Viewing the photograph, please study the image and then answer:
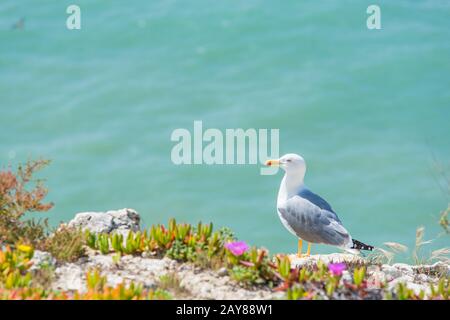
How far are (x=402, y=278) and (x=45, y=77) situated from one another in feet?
46.6

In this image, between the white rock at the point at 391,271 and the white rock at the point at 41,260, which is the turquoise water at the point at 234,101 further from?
the white rock at the point at 41,260

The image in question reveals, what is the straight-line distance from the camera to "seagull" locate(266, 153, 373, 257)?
9281 mm

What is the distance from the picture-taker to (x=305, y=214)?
930 centimetres

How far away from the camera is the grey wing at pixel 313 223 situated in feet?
30.4

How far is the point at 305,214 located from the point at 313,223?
0.11 meters

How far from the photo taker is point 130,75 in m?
22.0

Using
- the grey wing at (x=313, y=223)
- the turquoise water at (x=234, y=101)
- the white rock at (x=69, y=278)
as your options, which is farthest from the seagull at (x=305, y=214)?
the turquoise water at (x=234, y=101)

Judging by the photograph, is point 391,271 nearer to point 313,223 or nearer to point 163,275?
point 313,223

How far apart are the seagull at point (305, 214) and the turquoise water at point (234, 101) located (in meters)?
8.31

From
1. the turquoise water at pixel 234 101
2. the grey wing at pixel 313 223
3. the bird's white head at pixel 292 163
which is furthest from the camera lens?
the turquoise water at pixel 234 101

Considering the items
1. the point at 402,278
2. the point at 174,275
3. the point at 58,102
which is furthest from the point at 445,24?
the point at 174,275

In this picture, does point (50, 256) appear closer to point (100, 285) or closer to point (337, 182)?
point (100, 285)

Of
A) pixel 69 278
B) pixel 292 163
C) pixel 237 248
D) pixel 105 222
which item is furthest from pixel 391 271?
pixel 69 278

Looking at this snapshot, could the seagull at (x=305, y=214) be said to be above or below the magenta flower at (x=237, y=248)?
above
